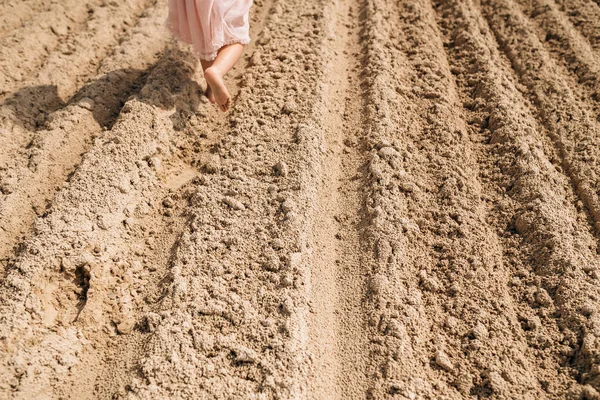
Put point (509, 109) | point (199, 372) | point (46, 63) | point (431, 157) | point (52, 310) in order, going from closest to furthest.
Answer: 1. point (199, 372)
2. point (52, 310)
3. point (431, 157)
4. point (509, 109)
5. point (46, 63)

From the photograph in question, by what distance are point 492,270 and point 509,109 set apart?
3.71 ft

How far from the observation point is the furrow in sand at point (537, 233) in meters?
1.97

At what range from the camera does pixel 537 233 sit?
2.31 meters

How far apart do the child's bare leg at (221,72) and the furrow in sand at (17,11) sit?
1.80 m

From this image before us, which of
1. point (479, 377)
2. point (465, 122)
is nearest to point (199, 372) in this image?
point (479, 377)

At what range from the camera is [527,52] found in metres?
3.34

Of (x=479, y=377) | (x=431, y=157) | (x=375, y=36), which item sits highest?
(x=375, y=36)

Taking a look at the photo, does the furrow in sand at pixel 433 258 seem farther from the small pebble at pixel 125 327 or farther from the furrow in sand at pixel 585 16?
the furrow in sand at pixel 585 16

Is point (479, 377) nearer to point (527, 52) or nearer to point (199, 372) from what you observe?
point (199, 372)

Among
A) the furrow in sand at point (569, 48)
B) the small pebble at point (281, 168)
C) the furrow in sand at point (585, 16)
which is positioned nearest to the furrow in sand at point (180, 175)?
the small pebble at point (281, 168)

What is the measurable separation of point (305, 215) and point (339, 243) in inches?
8.4

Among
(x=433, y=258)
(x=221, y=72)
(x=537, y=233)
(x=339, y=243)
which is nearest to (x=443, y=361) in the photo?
(x=433, y=258)

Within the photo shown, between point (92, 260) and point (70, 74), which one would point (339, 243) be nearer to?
point (92, 260)

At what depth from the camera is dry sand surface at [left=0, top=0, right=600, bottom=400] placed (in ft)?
6.30
